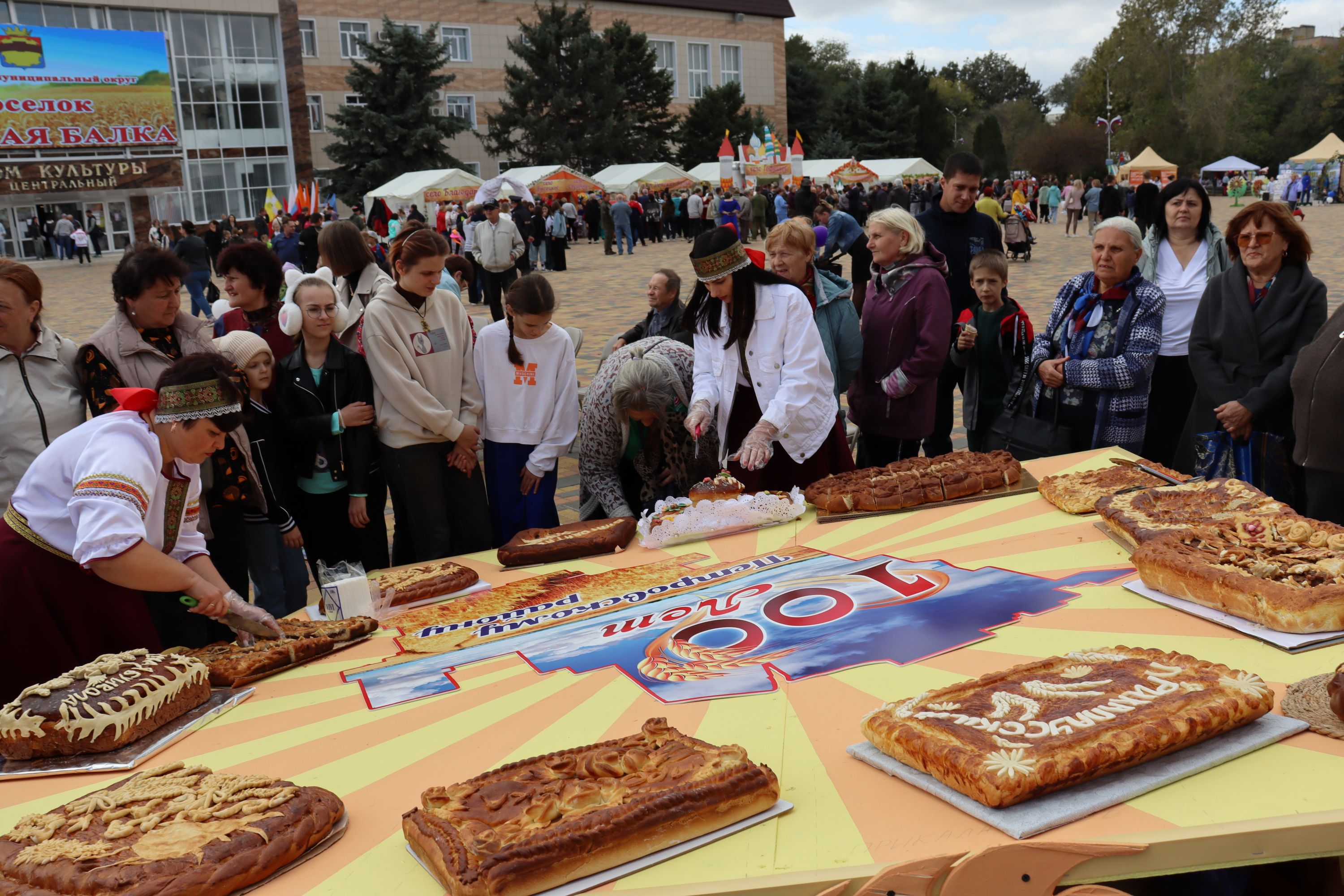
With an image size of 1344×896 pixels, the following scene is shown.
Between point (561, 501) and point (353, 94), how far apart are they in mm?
42351

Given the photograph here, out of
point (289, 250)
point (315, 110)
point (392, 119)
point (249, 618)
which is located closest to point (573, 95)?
point (392, 119)

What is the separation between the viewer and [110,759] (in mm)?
2295

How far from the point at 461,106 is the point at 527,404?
46.4 metres

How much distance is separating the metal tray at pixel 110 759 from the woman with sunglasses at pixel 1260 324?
12.8 ft

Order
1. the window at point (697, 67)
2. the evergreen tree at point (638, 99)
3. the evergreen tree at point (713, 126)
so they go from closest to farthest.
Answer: the evergreen tree at point (638, 99)
the evergreen tree at point (713, 126)
the window at point (697, 67)

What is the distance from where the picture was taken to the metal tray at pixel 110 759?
2.27 m

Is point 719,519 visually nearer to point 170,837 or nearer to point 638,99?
point 170,837

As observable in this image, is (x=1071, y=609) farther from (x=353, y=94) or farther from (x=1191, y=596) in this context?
(x=353, y=94)

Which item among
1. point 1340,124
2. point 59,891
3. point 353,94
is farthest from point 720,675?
point 1340,124

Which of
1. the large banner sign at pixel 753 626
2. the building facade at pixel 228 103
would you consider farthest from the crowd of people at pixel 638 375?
the building facade at pixel 228 103

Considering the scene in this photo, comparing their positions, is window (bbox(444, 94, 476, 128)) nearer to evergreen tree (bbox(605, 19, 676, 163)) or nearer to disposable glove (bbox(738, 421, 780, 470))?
evergreen tree (bbox(605, 19, 676, 163))

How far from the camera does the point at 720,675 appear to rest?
246cm

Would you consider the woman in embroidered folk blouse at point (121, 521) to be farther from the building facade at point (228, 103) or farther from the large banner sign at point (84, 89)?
the large banner sign at point (84, 89)

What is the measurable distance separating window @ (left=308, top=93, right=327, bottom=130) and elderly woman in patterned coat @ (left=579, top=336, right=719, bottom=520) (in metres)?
43.5
